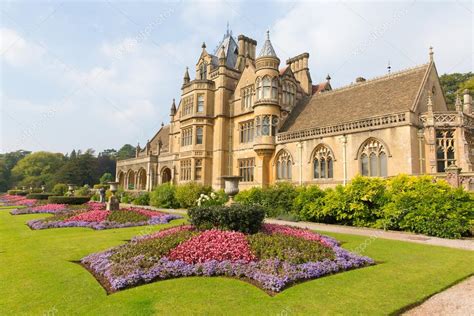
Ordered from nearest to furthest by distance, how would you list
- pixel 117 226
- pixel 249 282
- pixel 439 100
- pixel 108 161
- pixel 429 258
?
pixel 249 282
pixel 429 258
pixel 117 226
pixel 439 100
pixel 108 161

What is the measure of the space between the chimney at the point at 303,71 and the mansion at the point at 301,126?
11cm

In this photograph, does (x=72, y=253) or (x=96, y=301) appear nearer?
(x=96, y=301)

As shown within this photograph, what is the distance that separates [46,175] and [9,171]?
3019 centimetres

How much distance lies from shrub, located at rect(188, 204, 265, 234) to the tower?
16.9 metres

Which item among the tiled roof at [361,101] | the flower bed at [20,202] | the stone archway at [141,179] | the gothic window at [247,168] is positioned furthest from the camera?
the stone archway at [141,179]

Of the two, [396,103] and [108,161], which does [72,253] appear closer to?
[396,103]

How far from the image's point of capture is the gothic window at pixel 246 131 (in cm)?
2964

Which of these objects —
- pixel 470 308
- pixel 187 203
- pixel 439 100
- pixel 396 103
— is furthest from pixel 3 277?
pixel 439 100

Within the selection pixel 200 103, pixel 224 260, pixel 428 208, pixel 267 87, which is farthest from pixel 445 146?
pixel 200 103

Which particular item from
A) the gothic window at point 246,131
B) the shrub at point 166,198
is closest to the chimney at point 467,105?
the gothic window at point 246,131

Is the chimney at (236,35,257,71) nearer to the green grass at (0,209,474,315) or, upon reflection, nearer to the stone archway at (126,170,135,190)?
the stone archway at (126,170,135,190)

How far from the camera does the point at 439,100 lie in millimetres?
22938

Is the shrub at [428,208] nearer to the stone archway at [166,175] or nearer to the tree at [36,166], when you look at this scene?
the stone archway at [166,175]

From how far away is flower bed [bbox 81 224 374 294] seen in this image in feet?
21.0
